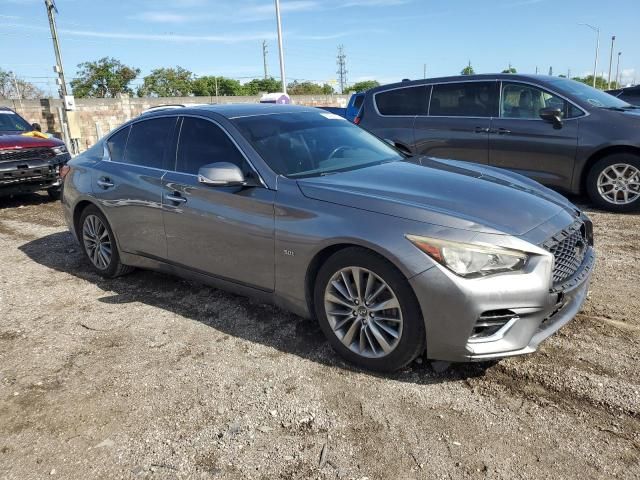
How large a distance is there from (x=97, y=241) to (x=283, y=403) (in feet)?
10.0

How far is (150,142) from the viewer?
4.52 metres

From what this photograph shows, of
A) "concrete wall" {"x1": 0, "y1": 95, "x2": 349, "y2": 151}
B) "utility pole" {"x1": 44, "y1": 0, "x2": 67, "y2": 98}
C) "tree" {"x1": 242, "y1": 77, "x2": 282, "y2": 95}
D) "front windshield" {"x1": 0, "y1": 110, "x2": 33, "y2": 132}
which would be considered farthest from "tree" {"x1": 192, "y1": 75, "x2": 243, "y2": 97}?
"front windshield" {"x1": 0, "y1": 110, "x2": 33, "y2": 132}

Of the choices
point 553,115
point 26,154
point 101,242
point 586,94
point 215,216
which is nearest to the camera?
point 215,216

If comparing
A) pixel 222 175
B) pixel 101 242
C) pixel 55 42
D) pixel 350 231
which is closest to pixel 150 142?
pixel 101 242

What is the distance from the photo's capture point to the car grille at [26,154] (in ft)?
27.7

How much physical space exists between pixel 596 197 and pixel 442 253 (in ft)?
16.1

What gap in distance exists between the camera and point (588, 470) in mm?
2256

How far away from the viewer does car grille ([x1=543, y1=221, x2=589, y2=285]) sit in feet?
9.45

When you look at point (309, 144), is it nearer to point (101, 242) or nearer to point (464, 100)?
point (101, 242)

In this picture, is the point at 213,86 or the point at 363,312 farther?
the point at 213,86

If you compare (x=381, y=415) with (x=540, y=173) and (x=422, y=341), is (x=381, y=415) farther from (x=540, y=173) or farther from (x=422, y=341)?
(x=540, y=173)

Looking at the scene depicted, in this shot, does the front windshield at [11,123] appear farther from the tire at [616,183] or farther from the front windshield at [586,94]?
the tire at [616,183]

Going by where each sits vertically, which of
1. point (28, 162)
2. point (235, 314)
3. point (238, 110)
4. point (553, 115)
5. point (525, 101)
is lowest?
point (235, 314)

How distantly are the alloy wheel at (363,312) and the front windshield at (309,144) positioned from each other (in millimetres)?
875
